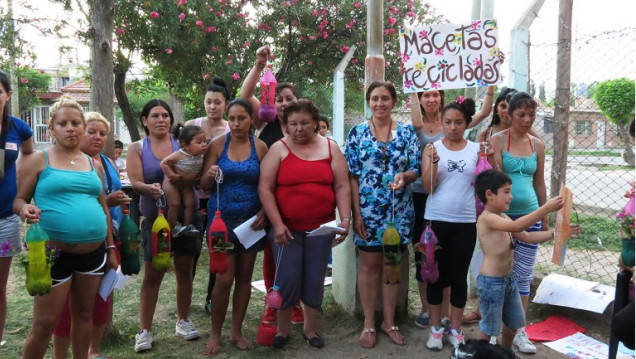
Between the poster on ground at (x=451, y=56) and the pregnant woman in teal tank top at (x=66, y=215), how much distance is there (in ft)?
7.70

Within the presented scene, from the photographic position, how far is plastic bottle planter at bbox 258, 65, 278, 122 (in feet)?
12.1

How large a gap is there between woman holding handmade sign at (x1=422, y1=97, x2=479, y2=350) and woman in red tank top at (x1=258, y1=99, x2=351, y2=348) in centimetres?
62

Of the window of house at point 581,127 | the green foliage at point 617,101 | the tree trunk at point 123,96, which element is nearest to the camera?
the window of house at point 581,127

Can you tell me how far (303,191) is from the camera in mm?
3422

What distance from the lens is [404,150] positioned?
3.56 m

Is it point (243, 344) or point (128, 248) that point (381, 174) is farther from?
point (128, 248)

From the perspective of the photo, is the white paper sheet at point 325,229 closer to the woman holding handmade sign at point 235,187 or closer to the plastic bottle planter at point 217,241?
the woman holding handmade sign at point 235,187

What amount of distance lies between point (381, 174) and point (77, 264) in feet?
6.61

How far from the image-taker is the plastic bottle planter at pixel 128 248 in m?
3.21

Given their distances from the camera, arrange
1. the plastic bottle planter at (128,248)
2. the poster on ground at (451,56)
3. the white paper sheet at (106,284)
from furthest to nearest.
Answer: the poster on ground at (451,56), the plastic bottle planter at (128,248), the white paper sheet at (106,284)

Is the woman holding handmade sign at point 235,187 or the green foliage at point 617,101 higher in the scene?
the green foliage at point 617,101

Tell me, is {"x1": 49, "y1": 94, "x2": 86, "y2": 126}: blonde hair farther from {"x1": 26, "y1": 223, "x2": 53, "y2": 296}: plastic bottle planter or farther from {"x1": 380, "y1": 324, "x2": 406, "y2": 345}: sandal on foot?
{"x1": 380, "y1": 324, "x2": 406, "y2": 345}: sandal on foot

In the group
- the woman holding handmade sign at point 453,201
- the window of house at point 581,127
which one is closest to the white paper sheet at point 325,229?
the woman holding handmade sign at point 453,201

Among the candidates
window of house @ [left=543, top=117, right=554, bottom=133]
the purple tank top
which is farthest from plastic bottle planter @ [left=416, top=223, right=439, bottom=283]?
window of house @ [left=543, top=117, right=554, bottom=133]
